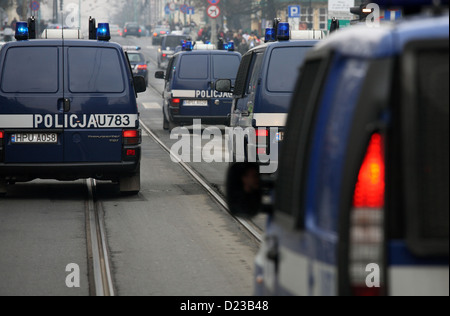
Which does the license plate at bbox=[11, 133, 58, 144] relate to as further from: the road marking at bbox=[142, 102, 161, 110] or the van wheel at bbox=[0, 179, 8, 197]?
the road marking at bbox=[142, 102, 161, 110]

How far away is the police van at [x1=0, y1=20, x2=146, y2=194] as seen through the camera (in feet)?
41.7

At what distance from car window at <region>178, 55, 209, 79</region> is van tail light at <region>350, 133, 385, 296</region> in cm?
2100

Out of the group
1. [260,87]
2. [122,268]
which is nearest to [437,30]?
[122,268]

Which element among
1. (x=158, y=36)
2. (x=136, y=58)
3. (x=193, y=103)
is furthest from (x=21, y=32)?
(x=158, y=36)

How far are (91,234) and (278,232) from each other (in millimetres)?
6638

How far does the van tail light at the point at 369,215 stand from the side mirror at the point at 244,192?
0.85 meters

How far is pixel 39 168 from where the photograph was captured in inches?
501

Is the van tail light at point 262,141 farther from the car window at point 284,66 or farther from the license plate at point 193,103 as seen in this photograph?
the license plate at point 193,103

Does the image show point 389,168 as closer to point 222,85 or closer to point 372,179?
point 372,179

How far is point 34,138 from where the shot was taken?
501 inches

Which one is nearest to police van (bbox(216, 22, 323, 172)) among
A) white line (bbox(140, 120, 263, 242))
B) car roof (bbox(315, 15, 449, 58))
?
white line (bbox(140, 120, 263, 242))

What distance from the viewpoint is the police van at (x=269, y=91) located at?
12.4 meters

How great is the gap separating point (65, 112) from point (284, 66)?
263cm

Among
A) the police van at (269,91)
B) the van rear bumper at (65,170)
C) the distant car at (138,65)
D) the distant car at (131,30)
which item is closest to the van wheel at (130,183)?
the van rear bumper at (65,170)
